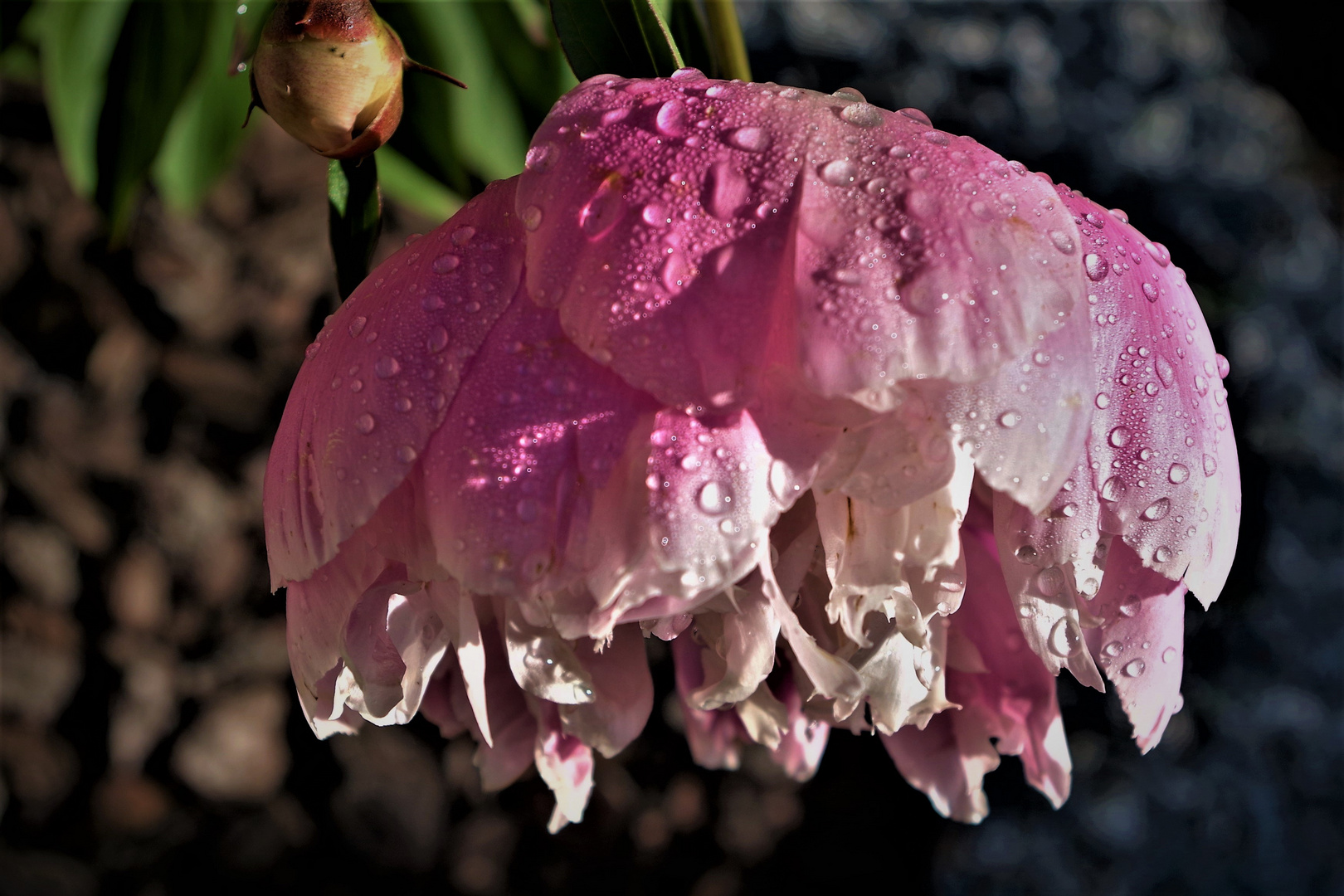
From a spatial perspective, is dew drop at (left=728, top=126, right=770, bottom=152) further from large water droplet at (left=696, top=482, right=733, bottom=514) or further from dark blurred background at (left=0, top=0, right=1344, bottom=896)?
dark blurred background at (left=0, top=0, right=1344, bottom=896)

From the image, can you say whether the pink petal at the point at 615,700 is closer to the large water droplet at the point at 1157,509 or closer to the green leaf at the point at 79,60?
the large water droplet at the point at 1157,509

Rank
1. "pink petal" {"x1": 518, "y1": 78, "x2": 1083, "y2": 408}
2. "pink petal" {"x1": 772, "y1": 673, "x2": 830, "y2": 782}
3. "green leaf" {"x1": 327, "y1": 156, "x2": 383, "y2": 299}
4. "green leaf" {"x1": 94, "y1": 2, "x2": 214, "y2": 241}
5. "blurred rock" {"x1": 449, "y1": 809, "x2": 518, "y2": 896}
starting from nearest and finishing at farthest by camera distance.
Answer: "pink petal" {"x1": 518, "y1": 78, "x2": 1083, "y2": 408}, "green leaf" {"x1": 327, "y1": 156, "x2": 383, "y2": 299}, "pink petal" {"x1": 772, "y1": 673, "x2": 830, "y2": 782}, "green leaf" {"x1": 94, "y1": 2, "x2": 214, "y2": 241}, "blurred rock" {"x1": 449, "y1": 809, "x2": 518, "y2": 896}

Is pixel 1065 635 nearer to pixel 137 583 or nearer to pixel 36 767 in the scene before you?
pixel 137 583

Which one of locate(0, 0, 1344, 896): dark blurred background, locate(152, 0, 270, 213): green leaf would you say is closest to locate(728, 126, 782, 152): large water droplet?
locate(152, 0, 270, 213): green leaf

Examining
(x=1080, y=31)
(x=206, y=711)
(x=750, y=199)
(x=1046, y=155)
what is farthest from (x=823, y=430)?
(x=1080, y=31)

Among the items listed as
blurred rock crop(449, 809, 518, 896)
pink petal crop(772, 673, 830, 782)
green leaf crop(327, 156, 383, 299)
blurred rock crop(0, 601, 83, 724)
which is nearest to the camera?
green leaf crop(327, 156, 383, 299)
